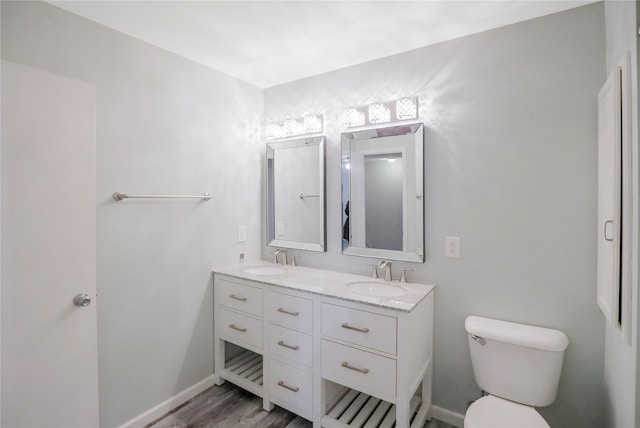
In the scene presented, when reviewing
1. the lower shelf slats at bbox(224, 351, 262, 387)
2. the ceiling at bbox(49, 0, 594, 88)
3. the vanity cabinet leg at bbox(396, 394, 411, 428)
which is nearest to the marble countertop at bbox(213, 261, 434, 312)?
the vanity cabinet leg at bbox(396, 394, 411, 428)

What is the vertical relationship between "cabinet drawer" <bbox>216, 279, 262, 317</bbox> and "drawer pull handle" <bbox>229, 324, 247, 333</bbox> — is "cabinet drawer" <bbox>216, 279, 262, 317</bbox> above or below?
above

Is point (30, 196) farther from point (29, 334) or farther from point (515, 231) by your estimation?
point (515, 231)

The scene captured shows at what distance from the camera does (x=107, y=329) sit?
1.78m

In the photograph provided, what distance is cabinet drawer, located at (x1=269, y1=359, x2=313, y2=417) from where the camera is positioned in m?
1.88

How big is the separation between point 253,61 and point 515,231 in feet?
6.72

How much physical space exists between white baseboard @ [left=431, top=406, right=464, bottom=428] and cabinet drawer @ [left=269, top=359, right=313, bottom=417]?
80cm

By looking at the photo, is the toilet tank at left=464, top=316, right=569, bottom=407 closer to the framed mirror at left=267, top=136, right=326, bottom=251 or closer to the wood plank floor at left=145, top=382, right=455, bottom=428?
the wood plank floor at left=145, top=382, right=455, bottom=428

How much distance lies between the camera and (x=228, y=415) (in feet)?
6.67

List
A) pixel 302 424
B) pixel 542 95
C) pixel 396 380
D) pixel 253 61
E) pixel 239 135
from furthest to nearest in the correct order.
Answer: pixel 239 135
pixel 253 61
pixel 302 424
pixel 542 95
pixel 396 380

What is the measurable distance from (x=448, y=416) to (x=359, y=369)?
77 cm

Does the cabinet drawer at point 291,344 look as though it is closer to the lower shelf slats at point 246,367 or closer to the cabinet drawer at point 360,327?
the cabinet drawer at point 360,327

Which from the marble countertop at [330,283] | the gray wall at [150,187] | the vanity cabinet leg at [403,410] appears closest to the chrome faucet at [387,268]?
the marble countertop at [330,283]

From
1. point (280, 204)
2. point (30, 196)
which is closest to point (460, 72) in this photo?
point (280, 204)

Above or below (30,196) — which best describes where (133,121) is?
above
